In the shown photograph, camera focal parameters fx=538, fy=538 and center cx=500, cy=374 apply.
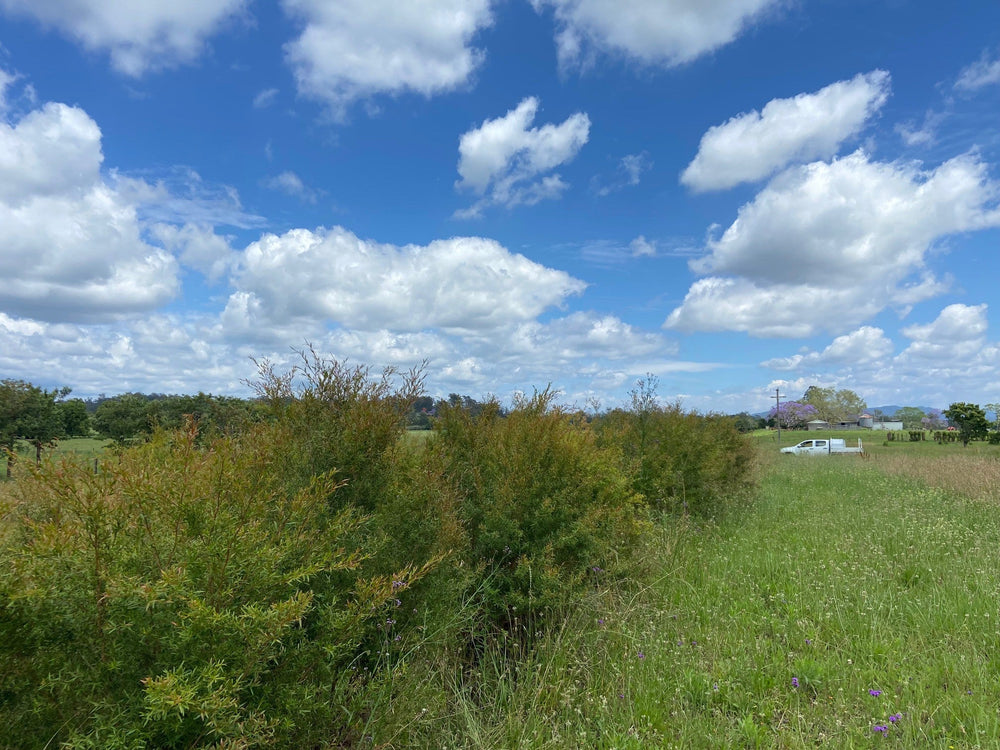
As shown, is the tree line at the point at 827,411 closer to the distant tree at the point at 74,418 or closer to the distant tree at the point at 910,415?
the distant tree at the point at 910,415

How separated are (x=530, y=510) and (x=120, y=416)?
25.9 m

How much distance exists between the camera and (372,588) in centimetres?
256

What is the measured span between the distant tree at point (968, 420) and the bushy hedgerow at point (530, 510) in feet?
150

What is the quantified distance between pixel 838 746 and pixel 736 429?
11.9m

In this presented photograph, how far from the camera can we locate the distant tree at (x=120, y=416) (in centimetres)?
2211

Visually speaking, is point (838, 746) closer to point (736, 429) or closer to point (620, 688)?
point (620, 688)

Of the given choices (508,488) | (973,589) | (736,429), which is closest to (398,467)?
(508,488)

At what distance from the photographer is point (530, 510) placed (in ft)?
17.0

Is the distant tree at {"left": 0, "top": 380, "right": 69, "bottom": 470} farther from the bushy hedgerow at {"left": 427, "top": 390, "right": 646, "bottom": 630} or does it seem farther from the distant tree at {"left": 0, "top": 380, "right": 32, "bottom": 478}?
the bushy hedgerow at {"left": 427, "top": 390, "right": 646, "bottom": 630}

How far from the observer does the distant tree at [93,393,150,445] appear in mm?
22111

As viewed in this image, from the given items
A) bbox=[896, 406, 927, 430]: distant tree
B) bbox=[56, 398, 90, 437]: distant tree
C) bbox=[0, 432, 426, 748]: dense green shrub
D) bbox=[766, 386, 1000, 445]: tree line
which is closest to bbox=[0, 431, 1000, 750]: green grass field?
bbox=[0, 432, 426, 748]: dense green shrub

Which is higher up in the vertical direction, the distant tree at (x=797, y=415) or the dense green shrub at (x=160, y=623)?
the distant tree at (x=797, y=415)

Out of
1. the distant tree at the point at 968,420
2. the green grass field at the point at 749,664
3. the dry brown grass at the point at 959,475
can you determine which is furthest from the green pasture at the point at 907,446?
the green grass field at the point at 749,664

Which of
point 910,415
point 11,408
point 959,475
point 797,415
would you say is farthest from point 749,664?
point 910,415
